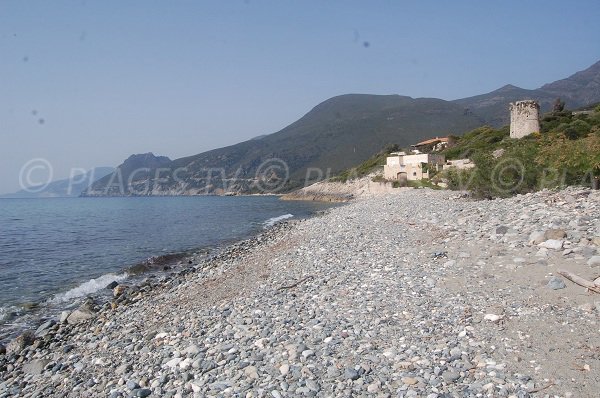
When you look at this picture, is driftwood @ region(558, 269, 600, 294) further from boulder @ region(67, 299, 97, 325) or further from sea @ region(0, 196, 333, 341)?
sea @ region(0, 196, 333, 341)

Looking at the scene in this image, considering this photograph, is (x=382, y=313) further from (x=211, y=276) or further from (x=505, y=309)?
→ (x=211, y=276)

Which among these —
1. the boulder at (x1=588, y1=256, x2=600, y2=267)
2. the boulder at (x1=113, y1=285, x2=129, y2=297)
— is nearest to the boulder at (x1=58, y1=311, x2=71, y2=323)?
the boulder at (x1=113, y1=285, x2=129, y2=297)

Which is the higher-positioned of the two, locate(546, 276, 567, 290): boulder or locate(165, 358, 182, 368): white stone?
locate(546, 276, 567, 290): boulder

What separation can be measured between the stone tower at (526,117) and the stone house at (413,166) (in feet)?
33.0

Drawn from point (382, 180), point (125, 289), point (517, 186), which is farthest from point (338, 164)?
point (125, 289)

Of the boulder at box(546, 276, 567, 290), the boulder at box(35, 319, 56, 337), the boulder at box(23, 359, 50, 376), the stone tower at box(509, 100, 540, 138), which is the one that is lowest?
the boulder at box(35, 319, 56, 337)

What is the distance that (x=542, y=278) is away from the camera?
23.6 ft

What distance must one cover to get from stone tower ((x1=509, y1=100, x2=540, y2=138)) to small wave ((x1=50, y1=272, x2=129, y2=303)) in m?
49.2

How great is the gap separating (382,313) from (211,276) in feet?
25.5

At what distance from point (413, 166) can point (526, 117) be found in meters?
14.4

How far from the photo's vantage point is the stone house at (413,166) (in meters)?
54.8

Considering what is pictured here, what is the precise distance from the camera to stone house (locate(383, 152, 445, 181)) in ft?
180

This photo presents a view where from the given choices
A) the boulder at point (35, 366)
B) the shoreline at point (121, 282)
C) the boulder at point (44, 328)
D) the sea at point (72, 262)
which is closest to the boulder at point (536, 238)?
the boulder at point (35, 366)

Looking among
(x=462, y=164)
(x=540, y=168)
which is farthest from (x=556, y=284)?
(x=462, y=164)
